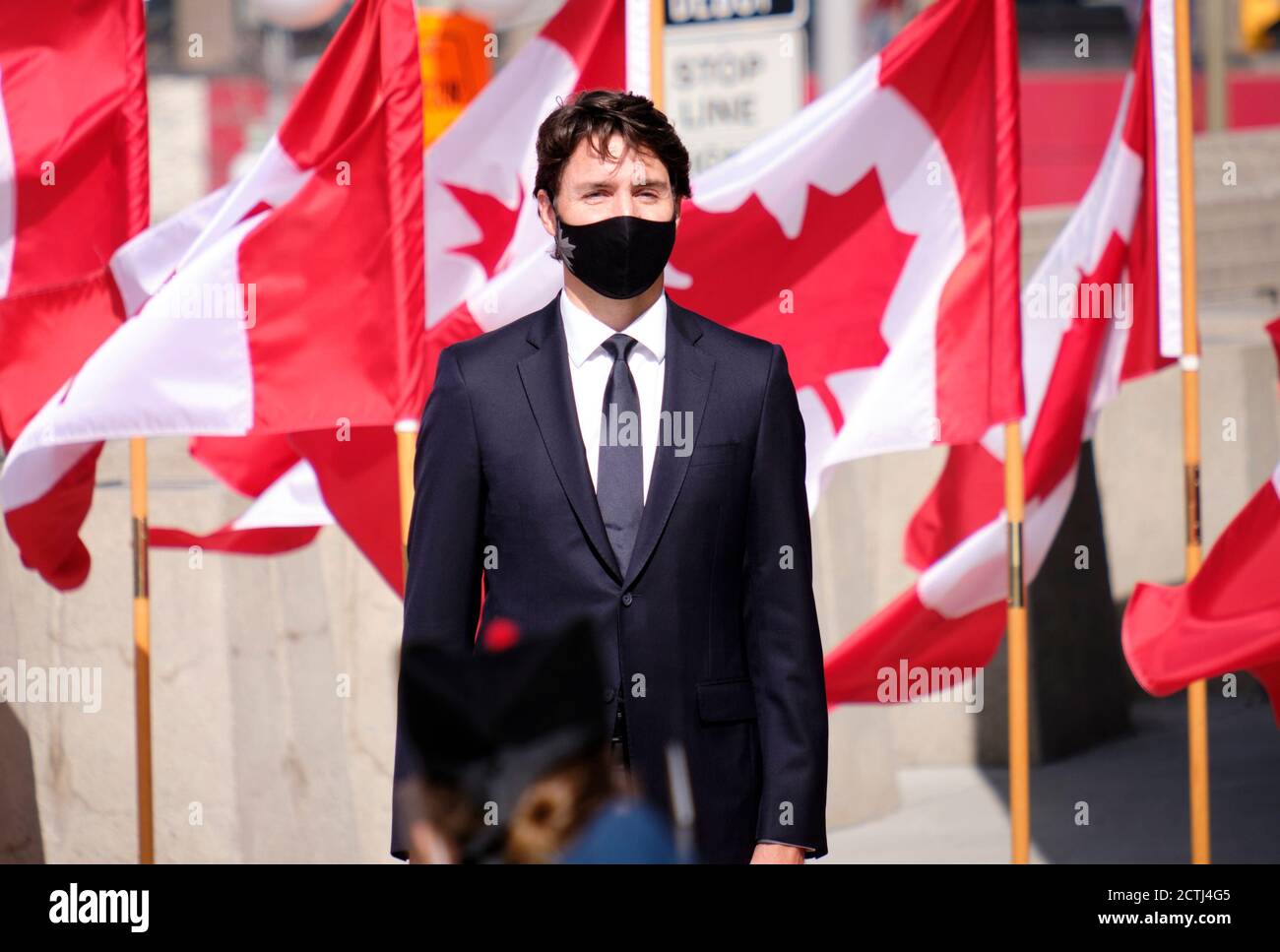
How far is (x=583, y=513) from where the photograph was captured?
2.97 m

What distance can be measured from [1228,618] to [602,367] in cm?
255

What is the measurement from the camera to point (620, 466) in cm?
301

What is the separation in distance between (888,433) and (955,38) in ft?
3.81

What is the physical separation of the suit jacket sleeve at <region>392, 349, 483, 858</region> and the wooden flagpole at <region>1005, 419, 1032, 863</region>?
263cm

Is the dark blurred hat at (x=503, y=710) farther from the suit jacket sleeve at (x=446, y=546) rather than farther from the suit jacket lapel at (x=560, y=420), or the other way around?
the suit jacket lapel at (x=560, y=420)

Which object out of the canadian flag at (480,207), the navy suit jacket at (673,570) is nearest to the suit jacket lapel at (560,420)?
the navy suit jacket at (673,570)

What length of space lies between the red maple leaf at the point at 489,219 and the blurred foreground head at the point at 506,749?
8.92 ft

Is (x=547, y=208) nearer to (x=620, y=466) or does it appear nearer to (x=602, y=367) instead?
(x=602, y=367)

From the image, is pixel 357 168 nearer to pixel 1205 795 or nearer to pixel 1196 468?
pixel 1196 468

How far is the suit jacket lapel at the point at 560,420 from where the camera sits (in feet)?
9.75

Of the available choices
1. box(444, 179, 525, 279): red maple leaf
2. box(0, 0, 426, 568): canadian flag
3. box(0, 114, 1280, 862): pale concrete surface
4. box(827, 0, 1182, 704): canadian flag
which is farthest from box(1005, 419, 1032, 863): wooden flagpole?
box(0, 0, 426, 568): canadian flag

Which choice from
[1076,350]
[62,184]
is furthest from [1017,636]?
[62,184]

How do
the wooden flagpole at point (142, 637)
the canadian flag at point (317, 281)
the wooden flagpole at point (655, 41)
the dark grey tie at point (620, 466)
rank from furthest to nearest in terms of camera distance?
the wooden flagpole at point (142, 637) < the wooden flagpole at point (655, 41) < the canadian flag at point (317, 281) < the dark grey tie at point (620, 466)
